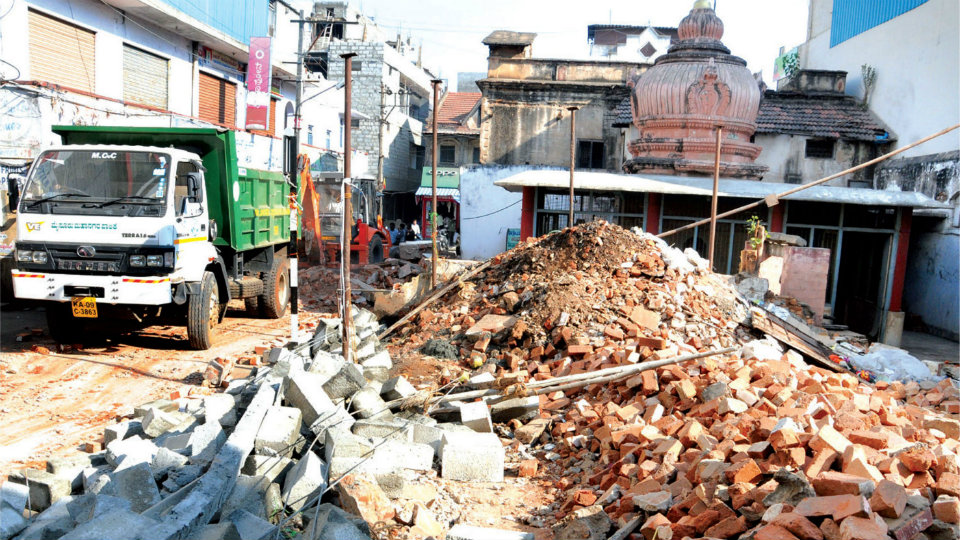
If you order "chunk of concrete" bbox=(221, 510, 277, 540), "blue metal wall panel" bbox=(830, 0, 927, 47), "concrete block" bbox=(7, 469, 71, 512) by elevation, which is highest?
"blue metal wall panel" bbox=(830, 0, 927, 47)

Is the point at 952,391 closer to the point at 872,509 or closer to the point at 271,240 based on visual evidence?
the point at 872,509

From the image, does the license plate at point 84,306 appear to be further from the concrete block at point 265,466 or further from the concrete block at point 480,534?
the concrete block at point 480,534

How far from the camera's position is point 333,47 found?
32.6 metres

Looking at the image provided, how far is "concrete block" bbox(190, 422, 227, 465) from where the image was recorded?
4.84 metres

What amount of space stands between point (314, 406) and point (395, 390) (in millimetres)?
1085

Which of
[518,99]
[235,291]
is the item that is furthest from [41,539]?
[518,99]

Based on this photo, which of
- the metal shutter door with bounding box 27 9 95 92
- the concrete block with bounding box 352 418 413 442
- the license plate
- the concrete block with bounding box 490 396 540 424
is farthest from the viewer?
the metal shutter door with bounding box 27 9 95 92

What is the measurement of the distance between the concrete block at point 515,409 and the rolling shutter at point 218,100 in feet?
46.6

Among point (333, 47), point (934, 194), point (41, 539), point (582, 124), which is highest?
point (333, 47)

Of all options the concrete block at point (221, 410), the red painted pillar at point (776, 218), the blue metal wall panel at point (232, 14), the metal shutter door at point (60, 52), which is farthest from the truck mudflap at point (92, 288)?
the red painted pillar at point (776, 218)

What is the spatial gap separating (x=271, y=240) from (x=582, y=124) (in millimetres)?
14691

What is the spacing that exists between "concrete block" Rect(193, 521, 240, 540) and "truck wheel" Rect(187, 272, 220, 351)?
5.40 meters

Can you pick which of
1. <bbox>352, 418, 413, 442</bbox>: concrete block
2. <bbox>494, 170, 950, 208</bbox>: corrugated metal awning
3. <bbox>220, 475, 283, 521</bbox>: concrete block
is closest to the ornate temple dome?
<bbox>494, 170, 950, 208</bbox>: corrugated metal awning

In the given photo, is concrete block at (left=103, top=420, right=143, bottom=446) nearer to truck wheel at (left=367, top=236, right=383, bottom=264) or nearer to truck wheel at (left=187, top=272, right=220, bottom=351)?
truck wheel at (left=187, top=272, right=220, bottom=351)
